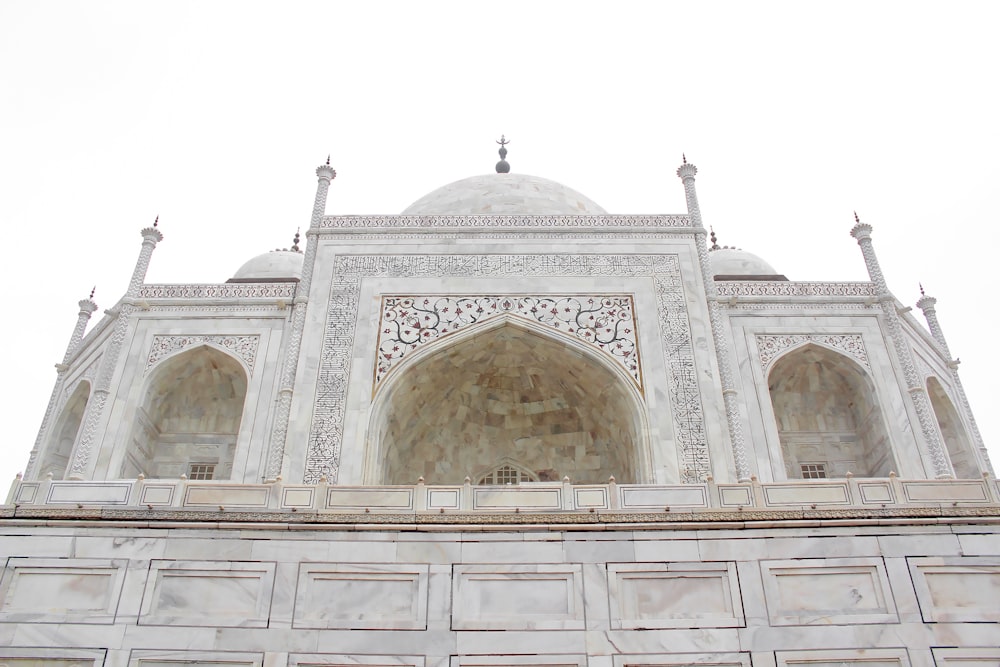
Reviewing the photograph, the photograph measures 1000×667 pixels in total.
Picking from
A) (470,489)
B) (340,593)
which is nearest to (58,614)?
(340,593)

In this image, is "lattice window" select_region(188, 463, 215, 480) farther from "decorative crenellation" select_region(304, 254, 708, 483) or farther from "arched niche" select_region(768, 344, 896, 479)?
"arched niche" select_region(768, 344, 896, 479)

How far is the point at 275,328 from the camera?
13.2m

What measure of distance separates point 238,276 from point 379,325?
5.62 m

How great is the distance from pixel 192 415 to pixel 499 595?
285 inches

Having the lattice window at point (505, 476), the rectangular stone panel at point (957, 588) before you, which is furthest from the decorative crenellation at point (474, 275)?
the rectangular stone panel at point (957, 588)

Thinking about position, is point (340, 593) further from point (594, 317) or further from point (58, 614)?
point (594, 317)

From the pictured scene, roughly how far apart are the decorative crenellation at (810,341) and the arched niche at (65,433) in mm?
9791

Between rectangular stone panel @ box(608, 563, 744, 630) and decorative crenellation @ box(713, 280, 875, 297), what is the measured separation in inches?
247

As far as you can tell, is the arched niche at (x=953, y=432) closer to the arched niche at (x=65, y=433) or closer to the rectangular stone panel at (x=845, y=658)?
the rectangular stone panel at (x=845, y=658)

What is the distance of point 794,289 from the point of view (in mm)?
13648

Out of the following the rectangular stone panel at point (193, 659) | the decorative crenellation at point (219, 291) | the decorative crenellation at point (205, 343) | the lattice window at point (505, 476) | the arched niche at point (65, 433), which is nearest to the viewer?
the rectangular stone panel at point (193, 659)

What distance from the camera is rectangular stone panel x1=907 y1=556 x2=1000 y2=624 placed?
780cm

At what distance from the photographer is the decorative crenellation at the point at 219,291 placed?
13.6 meters

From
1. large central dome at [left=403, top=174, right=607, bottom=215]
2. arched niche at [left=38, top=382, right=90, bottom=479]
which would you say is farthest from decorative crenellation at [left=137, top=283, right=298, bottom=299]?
large central dome at [left=403, top=174, right=607, bottom=215]
